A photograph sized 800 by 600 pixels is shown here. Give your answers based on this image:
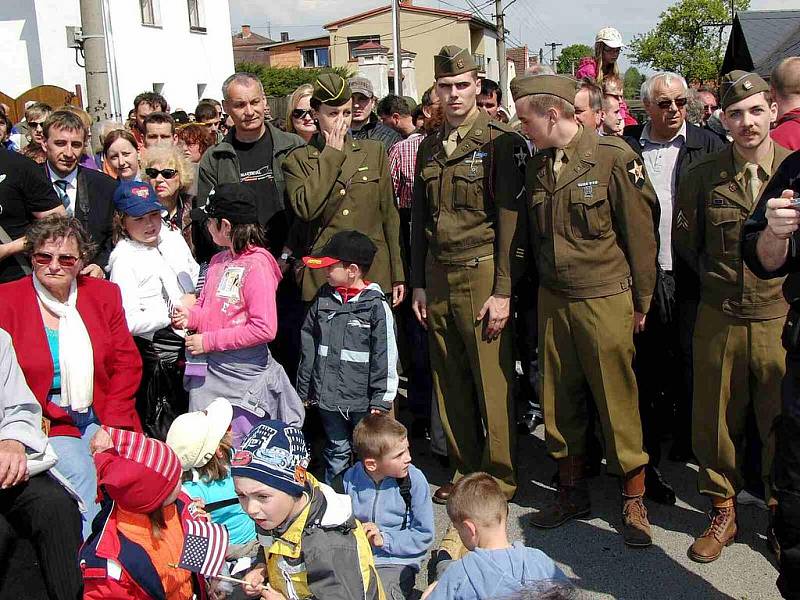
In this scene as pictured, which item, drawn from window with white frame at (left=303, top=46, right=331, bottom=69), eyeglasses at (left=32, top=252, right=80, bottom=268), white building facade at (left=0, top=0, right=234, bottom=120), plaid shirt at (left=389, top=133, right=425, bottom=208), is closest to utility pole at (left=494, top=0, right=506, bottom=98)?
white building facade at (left=0, top=0, right=234, bottom=120)

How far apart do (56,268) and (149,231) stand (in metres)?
0.76

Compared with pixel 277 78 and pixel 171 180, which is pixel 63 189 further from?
pixel 277 78

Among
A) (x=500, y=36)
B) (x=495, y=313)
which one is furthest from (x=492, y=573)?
(x=500, y=36)

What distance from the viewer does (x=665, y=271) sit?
4.60 meters

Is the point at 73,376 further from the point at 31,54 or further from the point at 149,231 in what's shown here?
the point at 31,54

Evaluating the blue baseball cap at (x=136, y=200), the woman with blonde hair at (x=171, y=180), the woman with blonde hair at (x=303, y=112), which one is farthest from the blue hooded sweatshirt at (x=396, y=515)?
the woman with blonde hair at (x=303, y=112)

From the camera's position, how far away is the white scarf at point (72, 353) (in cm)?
377

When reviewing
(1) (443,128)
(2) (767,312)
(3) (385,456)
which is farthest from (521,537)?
(1) (443,128)

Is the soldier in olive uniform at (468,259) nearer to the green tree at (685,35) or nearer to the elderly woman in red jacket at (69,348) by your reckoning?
the elderly woman in red jacket at (69,348)

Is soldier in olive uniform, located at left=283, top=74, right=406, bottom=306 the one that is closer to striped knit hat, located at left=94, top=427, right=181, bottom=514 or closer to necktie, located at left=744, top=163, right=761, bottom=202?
striped knit hat, located at left=94, top=427, right=181, bottom=514

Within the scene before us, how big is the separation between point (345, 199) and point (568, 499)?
205cm

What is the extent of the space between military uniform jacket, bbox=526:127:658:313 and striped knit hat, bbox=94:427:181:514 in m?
2.04

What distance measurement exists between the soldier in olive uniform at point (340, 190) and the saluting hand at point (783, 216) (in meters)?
2.44

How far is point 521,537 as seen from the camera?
415 cm
